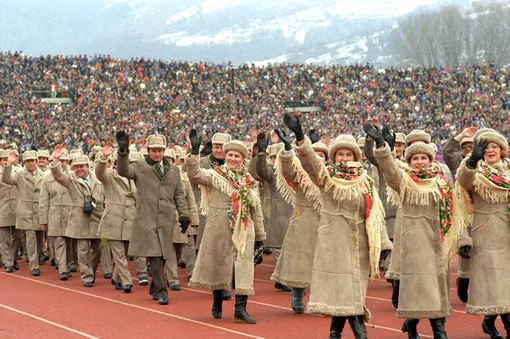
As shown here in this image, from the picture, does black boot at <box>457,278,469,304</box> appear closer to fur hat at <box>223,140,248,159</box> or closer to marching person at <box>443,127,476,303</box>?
marching person at <box>443,127,476,303</box>

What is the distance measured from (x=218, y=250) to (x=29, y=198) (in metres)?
7.30

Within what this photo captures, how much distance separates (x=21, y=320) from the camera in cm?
1167

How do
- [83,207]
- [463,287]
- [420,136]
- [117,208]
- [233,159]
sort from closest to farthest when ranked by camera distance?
[463,287], [420,136], [233,159], [117,208], [83,207]

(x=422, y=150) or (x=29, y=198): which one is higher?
(x=422, y=150)

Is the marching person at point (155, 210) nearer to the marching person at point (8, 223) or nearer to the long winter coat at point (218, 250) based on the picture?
the long winter coat at point (218, 250)

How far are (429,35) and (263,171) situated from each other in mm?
→ 95320

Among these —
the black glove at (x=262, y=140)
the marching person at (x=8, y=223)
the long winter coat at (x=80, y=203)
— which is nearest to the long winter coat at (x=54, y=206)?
the long winter coat at (x=80, y=203)

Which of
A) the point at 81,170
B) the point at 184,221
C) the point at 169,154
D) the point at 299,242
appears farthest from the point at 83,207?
the point at 299,242

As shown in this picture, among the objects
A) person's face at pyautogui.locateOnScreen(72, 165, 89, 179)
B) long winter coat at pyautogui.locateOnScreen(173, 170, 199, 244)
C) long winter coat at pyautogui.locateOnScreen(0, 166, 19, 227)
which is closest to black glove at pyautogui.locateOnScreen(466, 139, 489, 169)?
long winter coat at pyautogui.locateOnScreen(173, 170, 199, 244)

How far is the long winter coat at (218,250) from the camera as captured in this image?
1118cm

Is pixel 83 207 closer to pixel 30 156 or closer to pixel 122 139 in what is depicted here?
pixel 30 156

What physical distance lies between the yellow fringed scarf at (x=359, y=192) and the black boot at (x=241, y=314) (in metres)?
2.05

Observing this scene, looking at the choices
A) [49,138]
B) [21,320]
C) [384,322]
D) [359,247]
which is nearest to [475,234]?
[359,247]

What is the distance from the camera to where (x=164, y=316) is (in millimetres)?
11742
